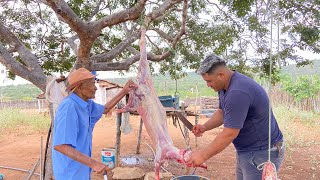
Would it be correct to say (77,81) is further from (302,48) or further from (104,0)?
(104,0)

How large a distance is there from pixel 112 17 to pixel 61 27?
3.72m

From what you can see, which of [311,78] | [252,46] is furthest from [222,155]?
[311,78]

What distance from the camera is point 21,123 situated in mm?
14664

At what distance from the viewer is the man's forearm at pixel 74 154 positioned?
2.59 metres

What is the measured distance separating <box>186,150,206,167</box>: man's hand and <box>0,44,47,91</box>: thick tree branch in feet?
10.8

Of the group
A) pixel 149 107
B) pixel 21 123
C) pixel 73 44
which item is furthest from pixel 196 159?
pixel 21 123

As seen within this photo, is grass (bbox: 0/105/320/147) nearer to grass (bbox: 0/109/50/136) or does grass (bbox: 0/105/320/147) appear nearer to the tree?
grass (bbox: 0/109/50/136)

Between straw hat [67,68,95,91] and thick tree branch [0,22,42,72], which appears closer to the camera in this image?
straw hat [67,68,95,91]

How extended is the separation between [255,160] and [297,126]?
34.2 feet

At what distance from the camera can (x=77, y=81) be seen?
2822 millimetres

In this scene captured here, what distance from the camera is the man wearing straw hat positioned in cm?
262

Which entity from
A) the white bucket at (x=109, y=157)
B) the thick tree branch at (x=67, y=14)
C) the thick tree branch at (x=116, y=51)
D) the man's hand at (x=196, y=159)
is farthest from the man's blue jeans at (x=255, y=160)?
the white bucket at (x=109, y=157)

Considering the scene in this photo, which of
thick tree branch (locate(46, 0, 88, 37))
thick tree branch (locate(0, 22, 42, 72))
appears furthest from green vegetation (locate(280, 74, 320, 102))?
thick tree branch (locate(46, 0, 88, 37))

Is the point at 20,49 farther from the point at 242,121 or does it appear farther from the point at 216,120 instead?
the point at 242,121
